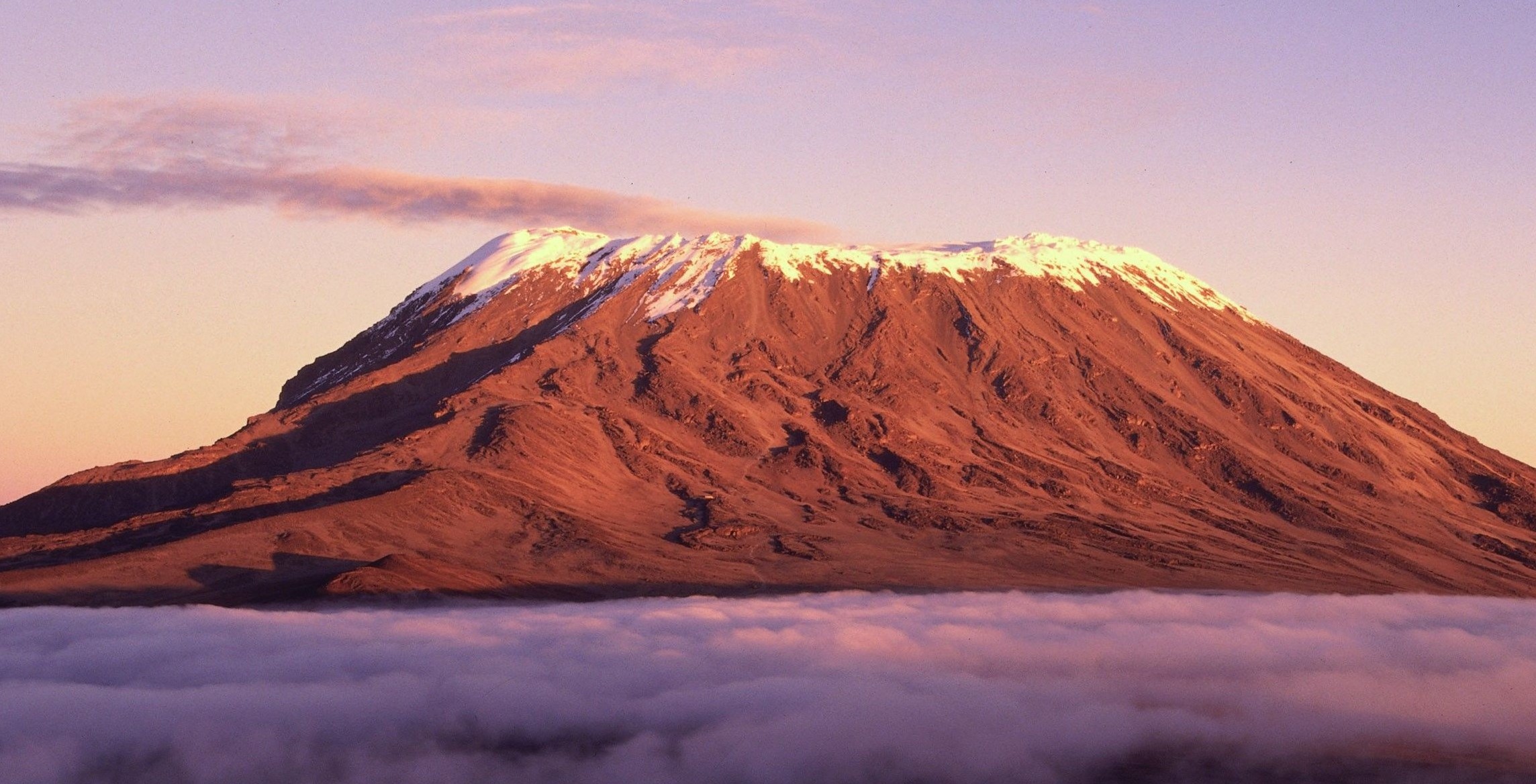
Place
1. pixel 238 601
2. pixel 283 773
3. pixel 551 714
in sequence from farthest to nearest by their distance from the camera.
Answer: pixel 238 601
pixel 551 714
pixel 283 773

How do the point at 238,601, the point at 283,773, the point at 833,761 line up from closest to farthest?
the point at 283,773 < the point at 833,761 < the point at 238,601

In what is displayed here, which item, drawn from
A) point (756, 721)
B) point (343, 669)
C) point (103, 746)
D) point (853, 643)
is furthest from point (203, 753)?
point (853, 643)

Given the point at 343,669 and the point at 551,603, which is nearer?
the point at 343,669

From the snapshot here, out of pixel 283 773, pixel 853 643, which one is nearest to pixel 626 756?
pixel 283 773

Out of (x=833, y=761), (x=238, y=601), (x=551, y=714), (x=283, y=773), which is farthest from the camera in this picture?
(x=238, y=601)

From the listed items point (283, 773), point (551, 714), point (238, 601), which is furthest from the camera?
point (238, 601)

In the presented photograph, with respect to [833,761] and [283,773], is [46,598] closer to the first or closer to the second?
[283,773]

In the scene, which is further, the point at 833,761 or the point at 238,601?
the point at 238,601

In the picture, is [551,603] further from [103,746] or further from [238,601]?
[103,746]
